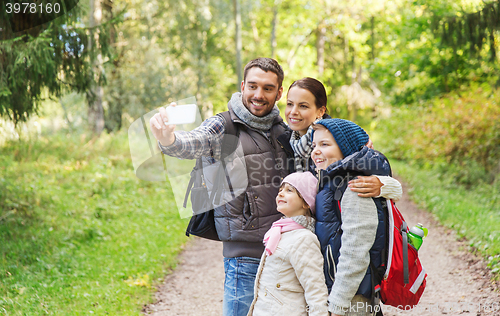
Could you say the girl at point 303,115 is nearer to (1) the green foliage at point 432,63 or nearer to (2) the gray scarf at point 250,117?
(2) the gray scarf at point 250,117

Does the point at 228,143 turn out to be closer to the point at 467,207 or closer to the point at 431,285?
the point at 431,285

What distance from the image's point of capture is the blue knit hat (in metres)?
2.28

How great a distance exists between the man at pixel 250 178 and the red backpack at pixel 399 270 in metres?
0.71

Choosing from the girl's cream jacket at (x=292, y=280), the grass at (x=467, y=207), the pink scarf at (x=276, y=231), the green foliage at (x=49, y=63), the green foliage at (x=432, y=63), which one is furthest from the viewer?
the green foliage at (x=432, y=63)

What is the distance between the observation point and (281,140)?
2.63 meters

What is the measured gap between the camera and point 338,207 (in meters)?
2.23

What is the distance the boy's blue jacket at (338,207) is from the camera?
85.0 inches

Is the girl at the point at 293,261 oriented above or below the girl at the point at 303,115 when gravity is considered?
below

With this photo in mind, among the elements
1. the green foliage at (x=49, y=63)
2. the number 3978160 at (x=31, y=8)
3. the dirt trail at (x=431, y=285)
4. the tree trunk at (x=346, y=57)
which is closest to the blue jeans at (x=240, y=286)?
the dirt trail at (x=431, y=285)

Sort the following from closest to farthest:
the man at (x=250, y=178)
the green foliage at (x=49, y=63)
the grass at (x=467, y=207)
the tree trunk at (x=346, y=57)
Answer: the man at (x=250, y=178)
the green foliage at (x=49, y=63)
the grass at (x=467, y=207)
the tree trunk at (x=346, y=57)

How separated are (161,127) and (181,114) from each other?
0.20m

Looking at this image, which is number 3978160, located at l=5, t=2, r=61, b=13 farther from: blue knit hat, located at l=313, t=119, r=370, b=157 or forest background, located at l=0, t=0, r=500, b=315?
blue knit hat, located at l=313, t=119, r=370, b=157

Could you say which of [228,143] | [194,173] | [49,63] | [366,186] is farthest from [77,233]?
[366,186]

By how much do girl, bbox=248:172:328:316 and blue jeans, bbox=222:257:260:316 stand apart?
91 millimetres
